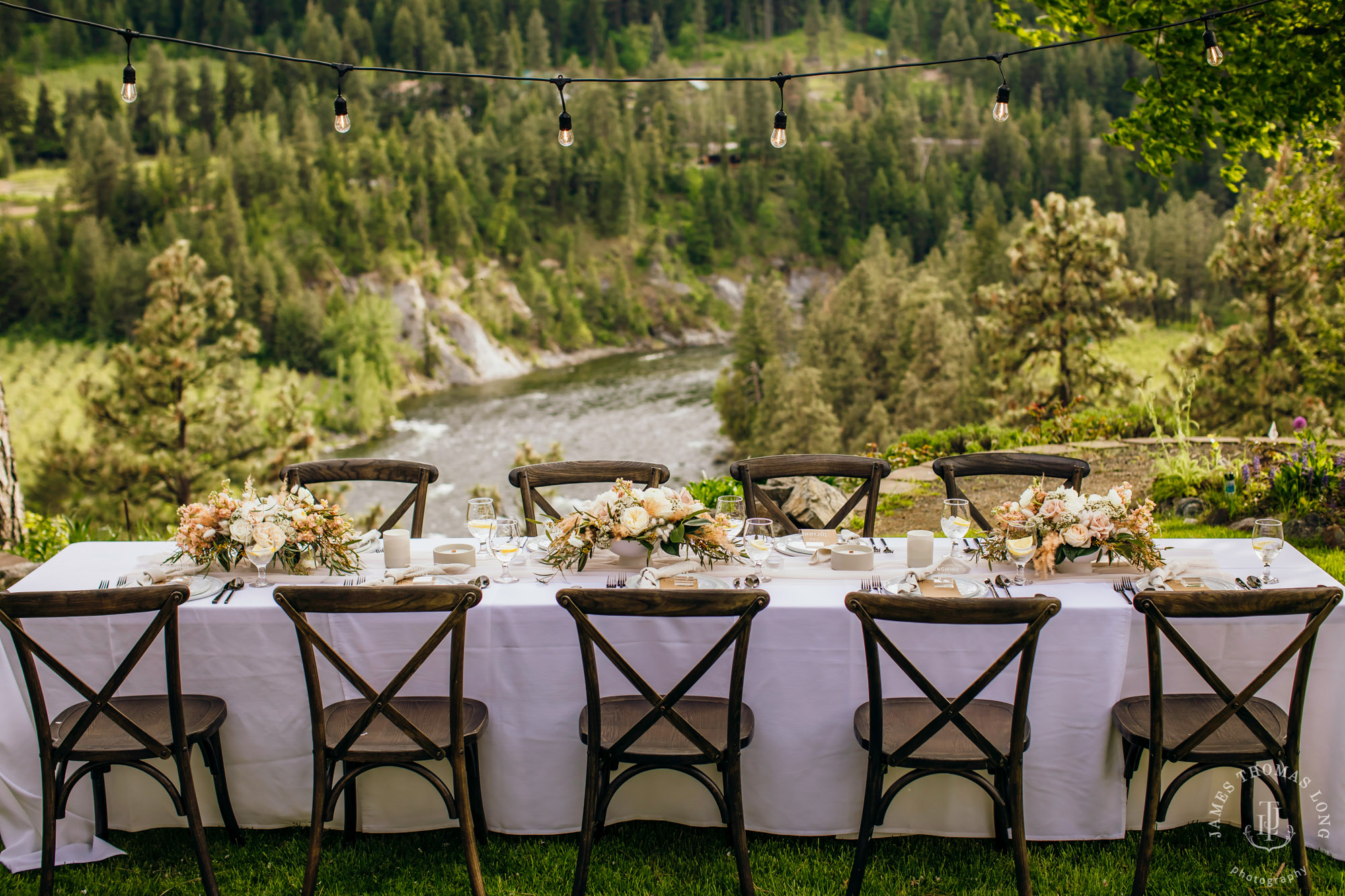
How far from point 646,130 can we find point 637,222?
9.06 m

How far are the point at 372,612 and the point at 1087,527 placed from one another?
234 centimetres

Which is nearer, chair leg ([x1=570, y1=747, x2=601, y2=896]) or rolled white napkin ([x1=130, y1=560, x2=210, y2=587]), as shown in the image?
chair leg ([x1=570, y1=747, x2=601, y2=896])

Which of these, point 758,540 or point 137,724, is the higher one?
point 758,540

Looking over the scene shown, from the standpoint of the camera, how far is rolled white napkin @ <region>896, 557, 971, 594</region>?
124 inches

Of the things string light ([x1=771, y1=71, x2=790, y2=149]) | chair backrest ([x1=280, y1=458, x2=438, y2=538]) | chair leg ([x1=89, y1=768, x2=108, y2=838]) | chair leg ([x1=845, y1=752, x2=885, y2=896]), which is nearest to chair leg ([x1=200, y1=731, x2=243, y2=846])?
chair leg ([x1=89, y1=768, x2=108, y2=838])

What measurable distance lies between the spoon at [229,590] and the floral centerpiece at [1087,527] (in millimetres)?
2688

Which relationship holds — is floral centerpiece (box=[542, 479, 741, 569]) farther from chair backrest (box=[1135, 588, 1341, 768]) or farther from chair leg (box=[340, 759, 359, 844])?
chair backrest (box=[1135, 588, 1341, 768])

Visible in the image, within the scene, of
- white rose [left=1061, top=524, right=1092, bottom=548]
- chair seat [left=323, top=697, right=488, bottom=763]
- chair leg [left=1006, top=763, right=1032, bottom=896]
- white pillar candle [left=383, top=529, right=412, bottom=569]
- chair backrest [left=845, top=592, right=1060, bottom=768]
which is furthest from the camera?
white pillar candle [left=383, top=529, right=412, bottom=569]

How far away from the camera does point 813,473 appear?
459 cm

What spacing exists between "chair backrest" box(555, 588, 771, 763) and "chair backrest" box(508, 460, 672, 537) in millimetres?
1645

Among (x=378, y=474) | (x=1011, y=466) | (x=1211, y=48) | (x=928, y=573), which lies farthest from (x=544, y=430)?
(x=928, y=573)

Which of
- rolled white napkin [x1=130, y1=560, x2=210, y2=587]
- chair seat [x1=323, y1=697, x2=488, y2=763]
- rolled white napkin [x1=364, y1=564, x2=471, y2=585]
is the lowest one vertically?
chair seat [x1=323, y1=697, x2=488, y2=763]

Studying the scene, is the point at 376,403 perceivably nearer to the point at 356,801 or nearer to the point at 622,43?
the point at 356,801

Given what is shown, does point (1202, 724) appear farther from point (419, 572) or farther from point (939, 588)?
point (419, 572)
